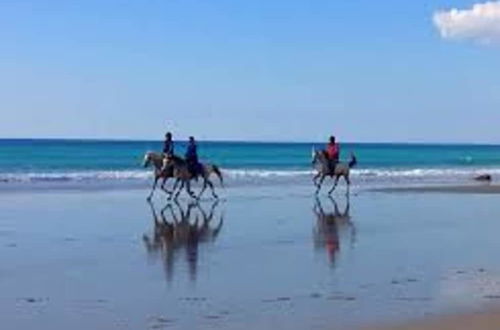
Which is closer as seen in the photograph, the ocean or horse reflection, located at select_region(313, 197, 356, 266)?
horse reflection, located at select_region(313, 197, 356, 266)

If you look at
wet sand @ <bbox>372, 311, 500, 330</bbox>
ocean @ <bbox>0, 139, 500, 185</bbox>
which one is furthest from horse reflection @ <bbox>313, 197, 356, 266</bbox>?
ocean @ <bbox>0, 139, 500, 185</bbox>

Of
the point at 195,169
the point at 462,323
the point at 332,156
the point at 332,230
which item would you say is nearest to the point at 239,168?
the point at 332,156

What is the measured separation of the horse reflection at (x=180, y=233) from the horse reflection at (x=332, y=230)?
1.98 metres

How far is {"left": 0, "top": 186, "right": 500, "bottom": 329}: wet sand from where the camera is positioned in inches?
443

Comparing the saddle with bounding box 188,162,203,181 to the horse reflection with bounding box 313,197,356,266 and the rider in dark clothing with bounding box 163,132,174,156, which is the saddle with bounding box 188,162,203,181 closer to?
the rider in dark clothing with bounding box 163,132,174,156

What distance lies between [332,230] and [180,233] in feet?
9.99

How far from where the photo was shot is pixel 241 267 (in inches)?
586

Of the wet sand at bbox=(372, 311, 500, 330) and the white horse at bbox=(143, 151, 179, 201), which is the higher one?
the white horse at bbox=(143, 151, 179, 201)

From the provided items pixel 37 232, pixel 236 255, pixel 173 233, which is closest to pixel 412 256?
pixel 236 255

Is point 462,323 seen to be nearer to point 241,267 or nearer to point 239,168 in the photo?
point 241,267

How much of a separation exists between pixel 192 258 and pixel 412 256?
11.0ft

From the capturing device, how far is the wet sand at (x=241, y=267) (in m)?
11.3

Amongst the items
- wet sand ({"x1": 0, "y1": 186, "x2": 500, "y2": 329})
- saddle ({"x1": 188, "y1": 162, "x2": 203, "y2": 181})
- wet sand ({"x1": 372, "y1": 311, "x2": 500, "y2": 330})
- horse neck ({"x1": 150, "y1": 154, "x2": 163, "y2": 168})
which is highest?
horse neck ({"x1": 150, "y1": 154, "x2": 163, "y2": 168})

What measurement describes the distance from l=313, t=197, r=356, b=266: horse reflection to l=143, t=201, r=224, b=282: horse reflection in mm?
1976
